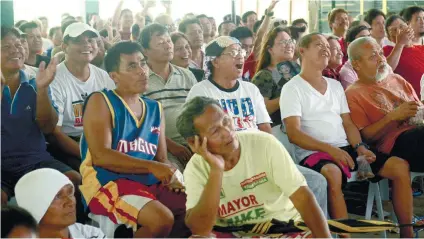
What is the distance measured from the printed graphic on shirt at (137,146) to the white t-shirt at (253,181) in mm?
495

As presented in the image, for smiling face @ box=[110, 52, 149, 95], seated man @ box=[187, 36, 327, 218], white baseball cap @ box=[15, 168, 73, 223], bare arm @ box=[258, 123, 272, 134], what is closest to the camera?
white baseball cap @ box=[15, 168, 73, 223]

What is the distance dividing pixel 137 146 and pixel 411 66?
9.06 feet

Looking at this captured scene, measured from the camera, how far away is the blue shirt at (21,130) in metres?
3.14

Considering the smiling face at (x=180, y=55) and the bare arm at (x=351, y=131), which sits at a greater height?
the smiling face at (x=180, y=55)

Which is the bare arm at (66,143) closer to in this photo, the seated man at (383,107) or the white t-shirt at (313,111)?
the white t-shirt at (313,111)

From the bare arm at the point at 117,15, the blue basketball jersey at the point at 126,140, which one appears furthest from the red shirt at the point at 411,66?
the bare arm at the point at 117,15

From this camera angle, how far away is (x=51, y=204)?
99.2 inches

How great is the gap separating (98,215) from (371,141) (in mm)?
1734

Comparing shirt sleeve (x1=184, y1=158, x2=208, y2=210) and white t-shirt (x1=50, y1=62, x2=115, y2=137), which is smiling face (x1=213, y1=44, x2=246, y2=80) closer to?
white t-shirt (x1=50, y1=62, x2=115, y2=137)

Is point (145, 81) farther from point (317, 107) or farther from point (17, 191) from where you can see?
point (317, 107)

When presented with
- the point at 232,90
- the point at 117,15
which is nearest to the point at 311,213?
the point at 232,90

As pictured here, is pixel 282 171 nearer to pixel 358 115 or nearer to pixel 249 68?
pixel 358 115

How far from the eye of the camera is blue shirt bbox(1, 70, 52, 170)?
3.14m

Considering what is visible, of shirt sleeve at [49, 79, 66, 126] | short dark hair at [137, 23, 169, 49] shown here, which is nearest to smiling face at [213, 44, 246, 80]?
short dark hair at [137, 23, 169, 49]
